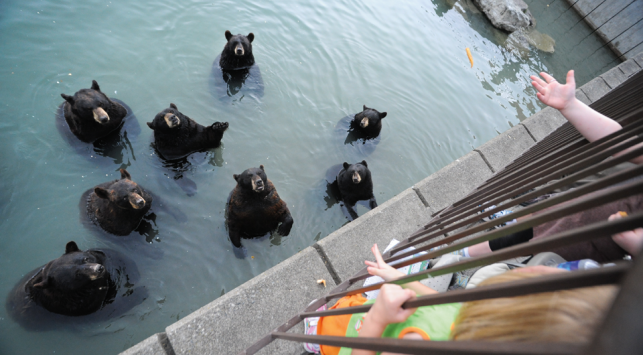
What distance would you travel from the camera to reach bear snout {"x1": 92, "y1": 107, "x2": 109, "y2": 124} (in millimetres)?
4594

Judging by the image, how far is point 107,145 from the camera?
5145 mm

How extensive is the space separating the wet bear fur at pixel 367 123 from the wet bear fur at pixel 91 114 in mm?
4473

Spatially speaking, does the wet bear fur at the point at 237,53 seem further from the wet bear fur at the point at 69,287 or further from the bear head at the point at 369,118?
the wet bear fur at the point at 69,287

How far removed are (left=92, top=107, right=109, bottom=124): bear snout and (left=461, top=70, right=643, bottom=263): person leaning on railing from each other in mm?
5322

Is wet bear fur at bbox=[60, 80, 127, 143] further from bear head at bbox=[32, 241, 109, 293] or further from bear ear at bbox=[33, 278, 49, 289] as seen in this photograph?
bear ear at bbox=[33, 278, 49, 289]

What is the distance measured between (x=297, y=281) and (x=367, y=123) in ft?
12.8

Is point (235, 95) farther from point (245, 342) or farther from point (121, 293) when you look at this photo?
point (245, 342)

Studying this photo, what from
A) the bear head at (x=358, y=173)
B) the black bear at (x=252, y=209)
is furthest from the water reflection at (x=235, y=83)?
the bear head at (x=358, y=173)

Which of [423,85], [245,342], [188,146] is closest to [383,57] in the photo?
[423,85]

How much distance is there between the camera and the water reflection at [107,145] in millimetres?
5012

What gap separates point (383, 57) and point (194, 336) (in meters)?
8.29

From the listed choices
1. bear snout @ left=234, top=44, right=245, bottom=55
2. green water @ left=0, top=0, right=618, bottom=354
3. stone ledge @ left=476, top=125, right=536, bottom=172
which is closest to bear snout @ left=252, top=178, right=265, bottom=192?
green water @ left=0, top=0, right=618, bottom=354

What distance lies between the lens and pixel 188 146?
5145 mm

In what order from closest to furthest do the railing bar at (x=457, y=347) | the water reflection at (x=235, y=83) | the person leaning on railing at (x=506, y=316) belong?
the railing bar at (x=457, y=347)
the person leaning on railing at (x=506, y=316)
the water reflection at (x=235, y=83)
